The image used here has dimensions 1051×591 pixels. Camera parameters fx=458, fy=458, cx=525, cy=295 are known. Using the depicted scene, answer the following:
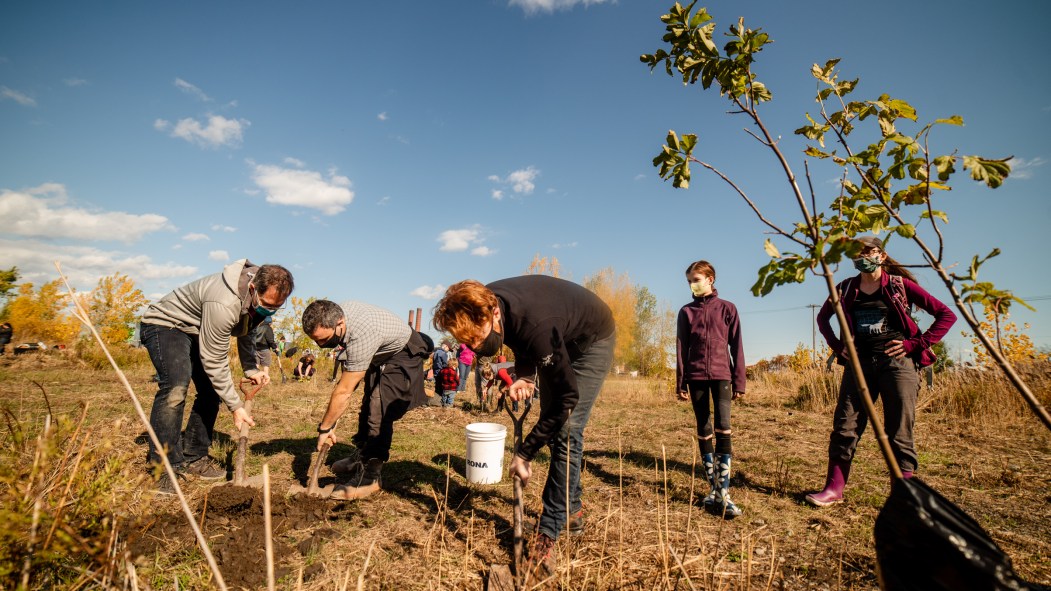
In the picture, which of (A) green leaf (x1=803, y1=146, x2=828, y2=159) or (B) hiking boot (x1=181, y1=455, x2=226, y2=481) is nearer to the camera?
(A) green leaf (x1=803, y1=146, x2=828, y2=159)

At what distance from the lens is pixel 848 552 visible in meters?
2.79

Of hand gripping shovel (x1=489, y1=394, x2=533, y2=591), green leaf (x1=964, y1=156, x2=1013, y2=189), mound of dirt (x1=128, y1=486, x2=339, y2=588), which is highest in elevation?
green leaf (x1=964, y1=156, x2=1013, y2=189)

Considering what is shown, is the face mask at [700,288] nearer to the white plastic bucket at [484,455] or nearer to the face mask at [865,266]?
the face mask at [865,266]

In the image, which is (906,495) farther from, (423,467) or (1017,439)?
(1017,439)

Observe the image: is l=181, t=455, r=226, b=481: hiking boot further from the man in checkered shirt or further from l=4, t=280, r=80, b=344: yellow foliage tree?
l=4, t=280, r=80, b=344: yellow foliage tree

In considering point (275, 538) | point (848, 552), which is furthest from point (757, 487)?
point (275, 538)

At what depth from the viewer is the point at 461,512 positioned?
11.3ft

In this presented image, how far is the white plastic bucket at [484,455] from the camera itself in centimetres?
386

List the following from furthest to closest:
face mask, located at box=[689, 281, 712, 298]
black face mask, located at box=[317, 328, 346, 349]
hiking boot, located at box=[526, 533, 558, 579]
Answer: face mask, located at box=[689, 281, 712, 298], black face mask, located at box=[317, 328, 346, 349], hiking boot, located at box=[526, 533, 558, 579]

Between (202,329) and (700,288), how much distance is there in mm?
3833

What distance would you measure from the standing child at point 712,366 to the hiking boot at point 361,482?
2626 millimetres

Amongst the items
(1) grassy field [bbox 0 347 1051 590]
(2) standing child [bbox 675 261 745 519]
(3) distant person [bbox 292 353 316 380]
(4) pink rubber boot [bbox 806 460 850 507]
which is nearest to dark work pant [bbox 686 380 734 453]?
(2) standing child [bbox 675 261 745 519]

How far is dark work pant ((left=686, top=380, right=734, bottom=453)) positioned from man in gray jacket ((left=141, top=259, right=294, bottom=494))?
330cm

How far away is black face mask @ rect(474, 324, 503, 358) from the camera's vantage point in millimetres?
2311
